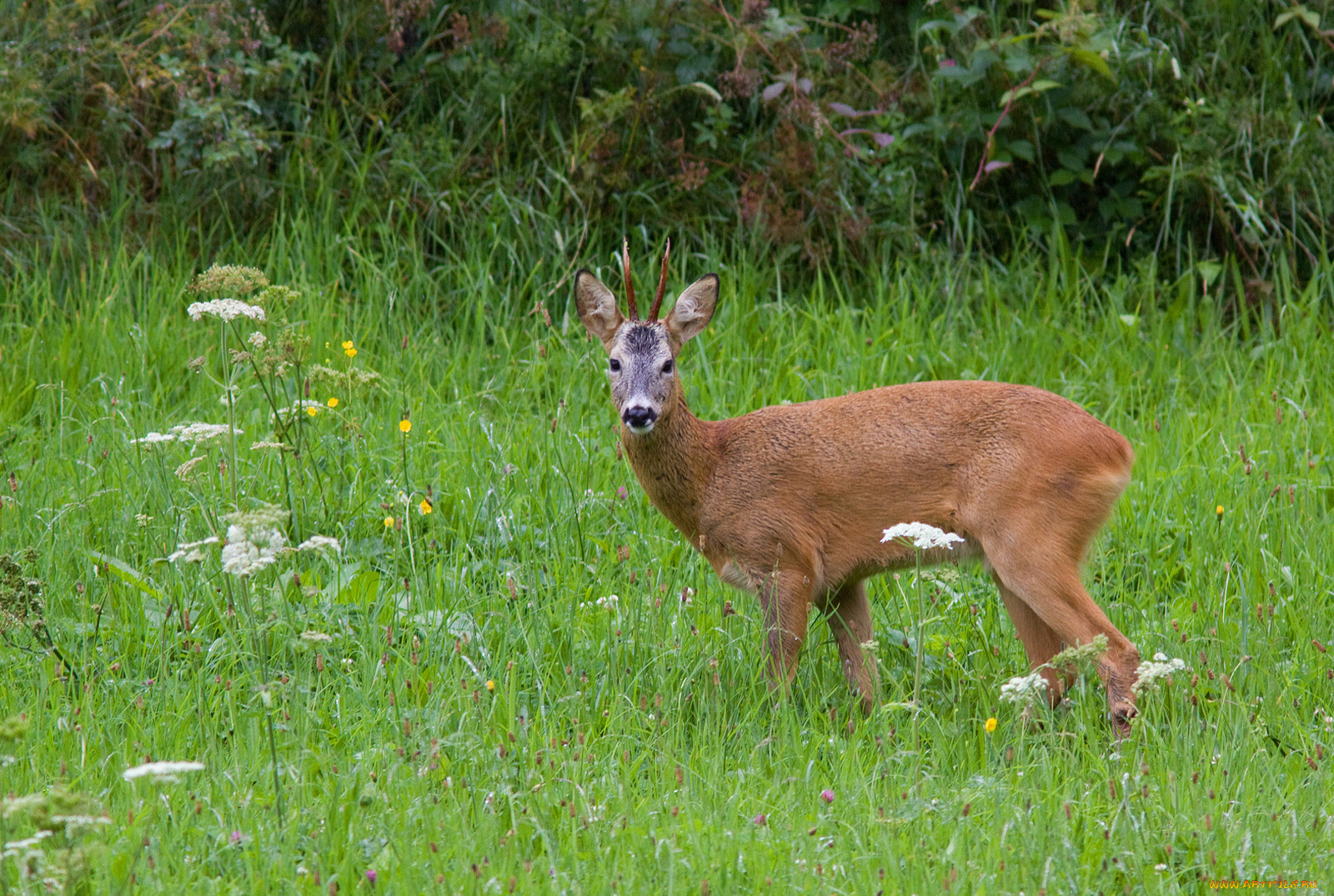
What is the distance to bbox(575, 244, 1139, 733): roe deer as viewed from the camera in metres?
4.32

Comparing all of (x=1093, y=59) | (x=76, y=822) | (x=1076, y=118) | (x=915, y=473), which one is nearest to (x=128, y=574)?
(x=76, y=822)

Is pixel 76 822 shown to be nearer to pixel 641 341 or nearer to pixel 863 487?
pixel 641 341

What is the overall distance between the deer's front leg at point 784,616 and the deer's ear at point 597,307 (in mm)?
982

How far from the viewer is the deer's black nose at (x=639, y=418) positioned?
14.3ft

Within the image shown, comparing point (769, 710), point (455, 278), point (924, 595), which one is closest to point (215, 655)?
point (769, 710)

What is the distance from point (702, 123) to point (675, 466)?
126 inches

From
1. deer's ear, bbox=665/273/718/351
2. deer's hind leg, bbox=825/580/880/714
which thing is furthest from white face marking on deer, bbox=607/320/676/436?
deer's hind leg, bbox=825/580/880/714

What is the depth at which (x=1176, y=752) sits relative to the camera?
363cm

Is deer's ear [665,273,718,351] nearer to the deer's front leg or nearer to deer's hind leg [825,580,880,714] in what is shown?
the deer's front leg

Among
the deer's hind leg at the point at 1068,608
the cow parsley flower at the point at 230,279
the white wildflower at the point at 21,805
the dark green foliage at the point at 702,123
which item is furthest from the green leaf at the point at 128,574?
the dark green foliage at the point at 702,123

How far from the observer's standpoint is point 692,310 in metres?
4.82

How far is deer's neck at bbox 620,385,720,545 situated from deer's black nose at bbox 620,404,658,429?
0.25 meters

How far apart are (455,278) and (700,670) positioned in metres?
3.36

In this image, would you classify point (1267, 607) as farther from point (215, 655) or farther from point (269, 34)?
point (269, 34)
